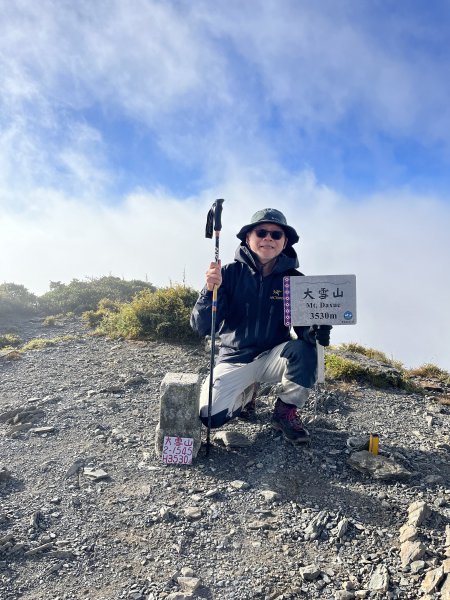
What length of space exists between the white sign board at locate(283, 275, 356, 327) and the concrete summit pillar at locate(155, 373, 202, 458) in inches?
59.8

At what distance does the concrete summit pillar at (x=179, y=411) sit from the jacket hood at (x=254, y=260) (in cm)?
174

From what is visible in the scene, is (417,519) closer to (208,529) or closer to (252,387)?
(208,529)

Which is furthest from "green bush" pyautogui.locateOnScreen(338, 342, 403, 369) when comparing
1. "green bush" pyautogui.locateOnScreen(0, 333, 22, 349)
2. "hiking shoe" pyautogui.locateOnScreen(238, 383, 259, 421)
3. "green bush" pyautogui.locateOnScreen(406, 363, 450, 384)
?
"green bush" pyautogui.locateOnScreen(0, 333, 22, 349)

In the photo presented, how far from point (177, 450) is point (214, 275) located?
2035 millimetres

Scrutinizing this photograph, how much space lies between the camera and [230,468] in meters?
5.19

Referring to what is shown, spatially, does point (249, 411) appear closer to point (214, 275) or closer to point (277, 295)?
point (277, 295)

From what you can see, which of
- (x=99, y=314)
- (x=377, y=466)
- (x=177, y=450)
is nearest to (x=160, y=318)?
(x=99, y=314)

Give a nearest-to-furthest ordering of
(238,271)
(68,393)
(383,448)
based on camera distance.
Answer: (383,448), (238,271), (68,393)

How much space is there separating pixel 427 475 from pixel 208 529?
2479 mm

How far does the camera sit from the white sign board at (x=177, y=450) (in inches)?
206

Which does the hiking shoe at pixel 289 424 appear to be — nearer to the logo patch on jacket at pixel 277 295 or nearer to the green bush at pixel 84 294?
the logo patch on jacket at pixel 277 295

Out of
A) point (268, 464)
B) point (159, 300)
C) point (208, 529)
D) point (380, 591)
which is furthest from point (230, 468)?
point (159, 300)

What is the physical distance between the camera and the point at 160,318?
1130 centimetres

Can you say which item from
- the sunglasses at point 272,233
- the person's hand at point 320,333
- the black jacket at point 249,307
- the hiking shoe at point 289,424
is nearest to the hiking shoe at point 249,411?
the hiking shoe at point 289,424
